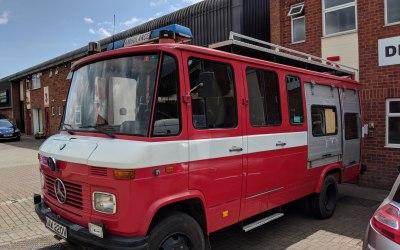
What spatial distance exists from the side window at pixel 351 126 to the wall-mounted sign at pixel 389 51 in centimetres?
218

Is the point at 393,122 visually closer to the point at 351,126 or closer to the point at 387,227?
the point at 351,126

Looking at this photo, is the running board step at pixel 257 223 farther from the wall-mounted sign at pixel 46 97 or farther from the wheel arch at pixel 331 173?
the wall-mounted sign at pixel 46 97

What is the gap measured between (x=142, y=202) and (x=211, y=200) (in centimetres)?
99

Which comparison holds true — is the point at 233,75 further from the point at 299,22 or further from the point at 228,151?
the point at 299,22

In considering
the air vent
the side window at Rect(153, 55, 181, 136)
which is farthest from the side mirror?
the air vent

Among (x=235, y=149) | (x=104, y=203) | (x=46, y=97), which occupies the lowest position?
(x=104, y=203)

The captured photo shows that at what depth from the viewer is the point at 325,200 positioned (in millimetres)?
6422

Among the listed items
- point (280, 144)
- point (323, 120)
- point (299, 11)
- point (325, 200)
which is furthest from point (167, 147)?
point (299, 11)

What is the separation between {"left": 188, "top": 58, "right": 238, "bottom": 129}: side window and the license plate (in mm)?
1746

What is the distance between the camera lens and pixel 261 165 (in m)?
4.84

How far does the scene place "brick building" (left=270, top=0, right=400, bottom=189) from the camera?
28.6 feet

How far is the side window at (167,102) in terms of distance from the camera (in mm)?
3594

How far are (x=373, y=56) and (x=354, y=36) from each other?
2.52ft

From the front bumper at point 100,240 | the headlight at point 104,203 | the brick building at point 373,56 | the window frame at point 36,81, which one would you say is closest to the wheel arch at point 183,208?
the front bumper at point 100,240
